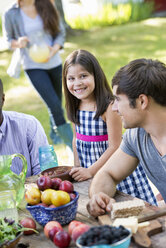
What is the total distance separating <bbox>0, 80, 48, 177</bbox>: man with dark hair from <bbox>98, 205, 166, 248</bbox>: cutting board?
1.07 m

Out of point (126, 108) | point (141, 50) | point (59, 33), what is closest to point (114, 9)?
point (141, 50)

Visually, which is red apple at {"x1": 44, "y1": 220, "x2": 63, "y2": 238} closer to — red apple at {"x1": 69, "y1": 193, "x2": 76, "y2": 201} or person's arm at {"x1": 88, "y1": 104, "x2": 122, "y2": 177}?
red apple at {"x1": 69, "y1": 193, "x2": 76, "y2": 201}

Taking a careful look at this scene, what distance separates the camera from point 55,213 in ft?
6.37

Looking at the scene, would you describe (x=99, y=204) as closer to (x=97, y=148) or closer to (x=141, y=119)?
(x=141, y=119)

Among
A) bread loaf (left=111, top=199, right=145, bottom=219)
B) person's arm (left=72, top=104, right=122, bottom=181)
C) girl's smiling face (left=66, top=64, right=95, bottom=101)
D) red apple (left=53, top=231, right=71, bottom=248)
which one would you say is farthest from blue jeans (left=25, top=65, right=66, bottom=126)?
red apple (left=53, top=231, right=71, bottom=248)

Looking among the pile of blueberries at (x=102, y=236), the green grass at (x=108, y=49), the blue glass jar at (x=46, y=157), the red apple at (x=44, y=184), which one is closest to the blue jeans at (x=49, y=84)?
the green grass at (x=108, y=49)

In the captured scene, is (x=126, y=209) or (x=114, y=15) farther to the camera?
(x=114, y=15)

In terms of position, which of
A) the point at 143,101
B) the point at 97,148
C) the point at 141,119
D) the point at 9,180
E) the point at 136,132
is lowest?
the point at 97,148

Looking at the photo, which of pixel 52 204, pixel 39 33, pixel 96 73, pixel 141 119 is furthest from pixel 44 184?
pixel 39 33

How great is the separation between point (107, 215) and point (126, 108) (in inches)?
23.9

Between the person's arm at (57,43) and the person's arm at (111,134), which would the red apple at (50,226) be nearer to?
the person's arm at (111,134)

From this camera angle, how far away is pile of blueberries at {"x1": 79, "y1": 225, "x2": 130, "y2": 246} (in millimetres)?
1555

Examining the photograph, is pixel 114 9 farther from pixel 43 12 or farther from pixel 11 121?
pixel 11 121

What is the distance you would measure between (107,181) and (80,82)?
3.35 feet
